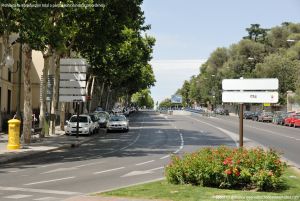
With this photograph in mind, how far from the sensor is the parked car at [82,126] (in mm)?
40000

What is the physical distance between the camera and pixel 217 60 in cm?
14625

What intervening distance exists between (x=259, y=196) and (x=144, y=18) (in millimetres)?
29341

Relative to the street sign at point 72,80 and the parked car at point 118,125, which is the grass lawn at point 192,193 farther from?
the parked car at point 118,125

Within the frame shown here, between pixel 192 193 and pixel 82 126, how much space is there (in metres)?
29.7

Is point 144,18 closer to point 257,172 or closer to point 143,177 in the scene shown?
point 143,177

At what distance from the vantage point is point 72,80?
3794 cm

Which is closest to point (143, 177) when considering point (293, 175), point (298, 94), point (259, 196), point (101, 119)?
point (293, 175)

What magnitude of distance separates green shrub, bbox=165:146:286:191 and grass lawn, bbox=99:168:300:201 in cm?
34

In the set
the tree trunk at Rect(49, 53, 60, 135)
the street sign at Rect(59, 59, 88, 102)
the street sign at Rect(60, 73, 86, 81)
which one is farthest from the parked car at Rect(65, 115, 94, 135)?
the street sign at Rect(60, 73, 86, 81)

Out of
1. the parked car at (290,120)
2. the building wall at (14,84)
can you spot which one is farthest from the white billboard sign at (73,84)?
the parked car at (290,120)

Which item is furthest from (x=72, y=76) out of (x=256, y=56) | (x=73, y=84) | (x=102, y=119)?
(x=256, y=56)

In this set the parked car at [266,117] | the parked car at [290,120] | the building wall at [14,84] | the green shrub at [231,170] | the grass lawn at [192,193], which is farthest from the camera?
the parked car at [266,117]

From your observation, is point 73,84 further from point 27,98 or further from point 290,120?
point 290,120

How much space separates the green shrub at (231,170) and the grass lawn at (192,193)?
343 mm
